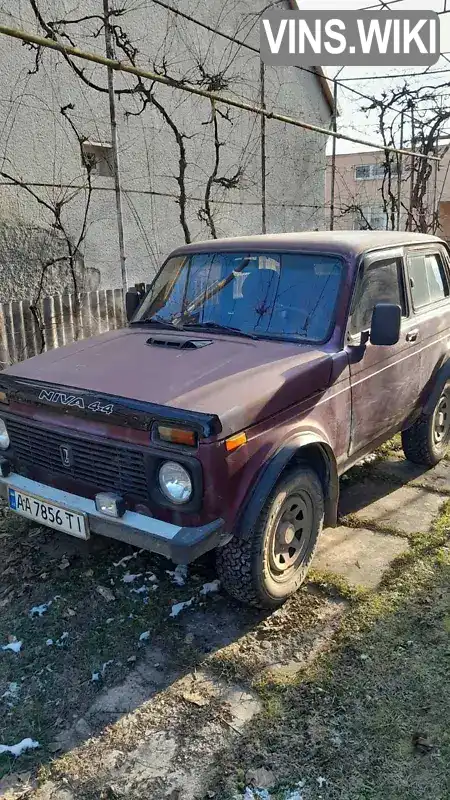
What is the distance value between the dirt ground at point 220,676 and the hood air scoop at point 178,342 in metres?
1.31

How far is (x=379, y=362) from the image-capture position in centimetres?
378

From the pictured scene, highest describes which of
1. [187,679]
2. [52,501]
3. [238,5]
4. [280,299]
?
Result: [238,5]

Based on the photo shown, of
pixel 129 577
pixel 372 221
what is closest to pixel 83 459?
pixel 129 577

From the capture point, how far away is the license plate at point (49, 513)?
9.38ft

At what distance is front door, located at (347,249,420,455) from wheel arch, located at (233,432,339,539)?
39 cm

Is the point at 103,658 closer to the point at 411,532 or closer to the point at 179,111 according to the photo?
the point at 411,532

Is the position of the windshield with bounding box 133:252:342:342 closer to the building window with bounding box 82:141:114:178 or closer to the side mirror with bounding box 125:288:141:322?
the side mirror with bounding box 125:288:141:322

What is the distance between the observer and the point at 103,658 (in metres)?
2.79

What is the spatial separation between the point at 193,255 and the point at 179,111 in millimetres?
7111

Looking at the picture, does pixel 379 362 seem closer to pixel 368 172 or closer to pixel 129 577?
pixel 129 577

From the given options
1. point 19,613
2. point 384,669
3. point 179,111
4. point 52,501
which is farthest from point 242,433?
point 179,111

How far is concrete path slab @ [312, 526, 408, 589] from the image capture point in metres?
3.42

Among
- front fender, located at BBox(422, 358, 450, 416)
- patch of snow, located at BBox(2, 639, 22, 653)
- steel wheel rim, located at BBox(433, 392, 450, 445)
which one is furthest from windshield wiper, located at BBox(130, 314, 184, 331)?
steel wheel rim, located at BBox(433, 392, 450, 445)

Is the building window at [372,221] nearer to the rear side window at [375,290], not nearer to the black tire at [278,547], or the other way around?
the rear side window at [375,290]
